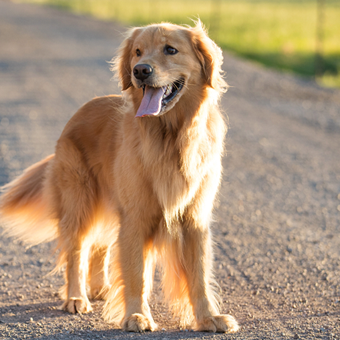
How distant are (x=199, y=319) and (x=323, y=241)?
230 cm

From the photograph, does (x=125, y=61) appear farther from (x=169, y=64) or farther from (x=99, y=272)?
(x=99, y=272)

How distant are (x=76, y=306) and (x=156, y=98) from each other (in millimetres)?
1687

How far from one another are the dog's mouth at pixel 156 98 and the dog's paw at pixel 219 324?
4.83ft

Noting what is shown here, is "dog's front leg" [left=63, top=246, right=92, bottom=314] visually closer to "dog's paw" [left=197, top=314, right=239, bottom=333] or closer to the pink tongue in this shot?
"dog's paw" [left=197, top=314, right=239, bottom=333]

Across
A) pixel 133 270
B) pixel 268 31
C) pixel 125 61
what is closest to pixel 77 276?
pixel 133 270

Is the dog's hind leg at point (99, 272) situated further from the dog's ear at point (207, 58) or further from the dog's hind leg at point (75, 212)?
the dog's ear at point (207, 58)

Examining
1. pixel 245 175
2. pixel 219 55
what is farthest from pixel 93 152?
pixel 245 175

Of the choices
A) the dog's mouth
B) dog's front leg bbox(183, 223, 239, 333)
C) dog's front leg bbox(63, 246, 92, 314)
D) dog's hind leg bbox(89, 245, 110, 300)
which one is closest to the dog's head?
the dog's mouth

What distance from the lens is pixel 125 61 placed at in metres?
3.81

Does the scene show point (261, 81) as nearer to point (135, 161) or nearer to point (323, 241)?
point (323, 241)

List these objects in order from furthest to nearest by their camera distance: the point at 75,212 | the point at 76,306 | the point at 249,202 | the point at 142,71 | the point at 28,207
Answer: the point at 249,202, the point at 28,207, the point at 75,212, the point at 76,306, the point at 142,71

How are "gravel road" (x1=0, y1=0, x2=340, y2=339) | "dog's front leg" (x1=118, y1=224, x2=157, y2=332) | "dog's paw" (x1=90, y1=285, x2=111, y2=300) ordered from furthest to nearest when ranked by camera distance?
1. "dog's paw" (x1=90, y1=285, x2=111, y2=300)
2. "gravel road" (x1=0, y1=0, x2=340, y2=339)
3. "dog's front leg" (x1=118, y1=224, x2=157, y2=332)

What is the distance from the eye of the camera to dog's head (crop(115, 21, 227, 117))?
3293mm

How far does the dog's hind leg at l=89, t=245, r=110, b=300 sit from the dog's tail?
419 mm
